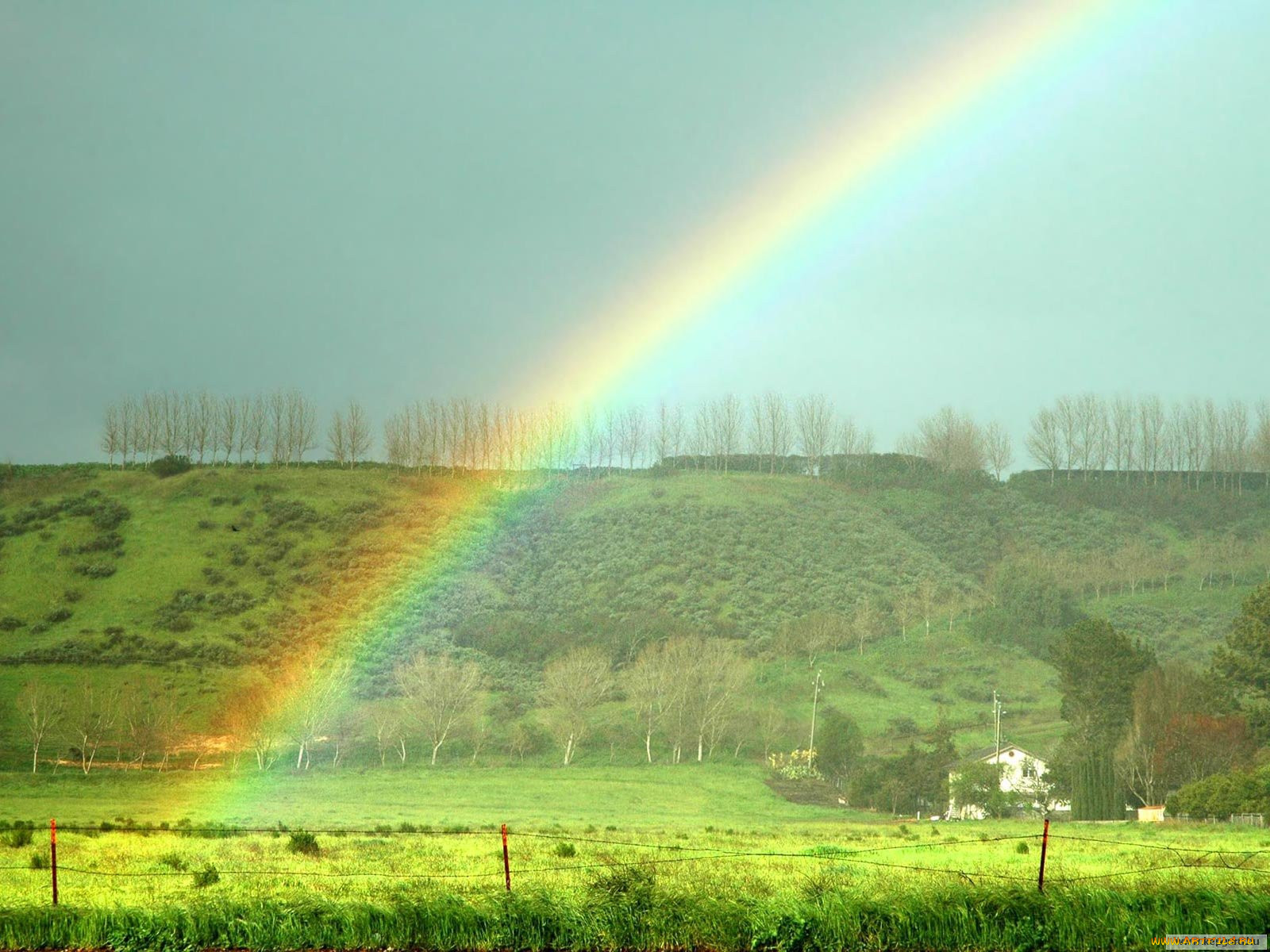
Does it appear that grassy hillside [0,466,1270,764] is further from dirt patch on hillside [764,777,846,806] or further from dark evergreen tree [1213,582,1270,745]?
dark evergreen tree [1213,582,1270,745]

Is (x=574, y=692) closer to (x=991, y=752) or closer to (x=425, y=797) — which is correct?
(x=425, y=797)

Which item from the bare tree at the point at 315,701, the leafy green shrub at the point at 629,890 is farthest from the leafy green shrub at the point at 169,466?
the leafy green shrub at the point at 629,890

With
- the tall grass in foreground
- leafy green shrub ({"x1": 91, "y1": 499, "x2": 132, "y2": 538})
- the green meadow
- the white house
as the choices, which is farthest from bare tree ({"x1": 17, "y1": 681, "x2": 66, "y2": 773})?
the tall grass in foreground

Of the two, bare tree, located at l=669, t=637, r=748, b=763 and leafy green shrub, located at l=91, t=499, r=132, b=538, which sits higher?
leafy green shrub, located at l=91, t=499, r=132, b=538

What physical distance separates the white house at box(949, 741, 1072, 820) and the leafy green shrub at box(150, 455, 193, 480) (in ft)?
316

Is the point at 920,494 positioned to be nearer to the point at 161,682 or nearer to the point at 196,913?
Result: the point at 161,682

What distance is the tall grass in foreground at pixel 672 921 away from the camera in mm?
14211

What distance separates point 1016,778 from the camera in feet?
237

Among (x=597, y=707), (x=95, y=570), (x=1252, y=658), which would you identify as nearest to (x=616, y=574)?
(x=597, y=707)

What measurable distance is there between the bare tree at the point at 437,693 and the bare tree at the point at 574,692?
6.24 meters

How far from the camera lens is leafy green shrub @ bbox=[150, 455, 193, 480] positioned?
139 m

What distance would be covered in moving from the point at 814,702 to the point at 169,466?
265 ft

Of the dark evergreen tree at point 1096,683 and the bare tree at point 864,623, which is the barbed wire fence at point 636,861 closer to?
the dark evergreen tree at point 1096,683

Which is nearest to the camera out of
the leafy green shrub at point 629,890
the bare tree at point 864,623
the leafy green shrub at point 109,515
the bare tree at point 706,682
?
the leafy green shrub at point 629,890
